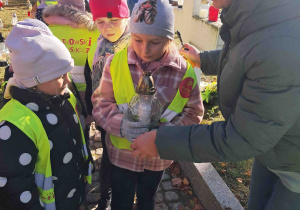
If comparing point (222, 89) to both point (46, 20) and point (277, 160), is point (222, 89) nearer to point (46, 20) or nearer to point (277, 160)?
point (277, 160)

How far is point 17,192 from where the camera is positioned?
61.5 inches

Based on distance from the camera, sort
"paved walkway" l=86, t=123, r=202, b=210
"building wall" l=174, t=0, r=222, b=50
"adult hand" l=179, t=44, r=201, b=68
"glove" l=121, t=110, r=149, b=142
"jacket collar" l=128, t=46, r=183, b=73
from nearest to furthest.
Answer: "glove" l=121, t=110, r=149, b=142
"jacket collar" l=128, t=46, r=183, b=73
"adult hand" l=179, t=44, r=201, b=68
"paved walkway" l=86, t=123, r=202, b=210
"building wall" l=174, t=0, r=222, b=50

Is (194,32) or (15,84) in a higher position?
(15,84)

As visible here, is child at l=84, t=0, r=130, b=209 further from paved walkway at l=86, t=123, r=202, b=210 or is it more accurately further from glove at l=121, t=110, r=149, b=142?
glove at l=121, t=110, r=149, b=142

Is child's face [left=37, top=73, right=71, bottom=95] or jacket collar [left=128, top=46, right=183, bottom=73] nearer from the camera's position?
child's face [left=37, top=73, right=71, bottom=95]

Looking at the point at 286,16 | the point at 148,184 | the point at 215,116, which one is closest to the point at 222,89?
the point at 286,16

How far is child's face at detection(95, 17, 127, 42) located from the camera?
2680mm

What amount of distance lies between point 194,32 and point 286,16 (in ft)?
20.3

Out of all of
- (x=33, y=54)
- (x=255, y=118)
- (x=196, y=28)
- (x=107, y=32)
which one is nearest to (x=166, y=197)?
(x=107, y=32)

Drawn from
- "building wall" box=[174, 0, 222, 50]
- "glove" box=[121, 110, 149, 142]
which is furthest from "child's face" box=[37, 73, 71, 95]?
"building wall" box=[174, 0, 222, 50]

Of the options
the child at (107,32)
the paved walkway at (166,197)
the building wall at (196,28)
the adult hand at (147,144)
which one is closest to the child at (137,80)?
the adult hand at (147,144)

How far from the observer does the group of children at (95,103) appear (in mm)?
1602

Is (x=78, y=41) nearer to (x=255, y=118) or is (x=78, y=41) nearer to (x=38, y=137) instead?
(x=38, y=137)

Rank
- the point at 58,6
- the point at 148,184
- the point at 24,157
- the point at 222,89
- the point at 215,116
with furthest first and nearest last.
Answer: the point at 215,116, the point at 58,6, the point at 148,184, the point at 222,89, the point at 24,157
